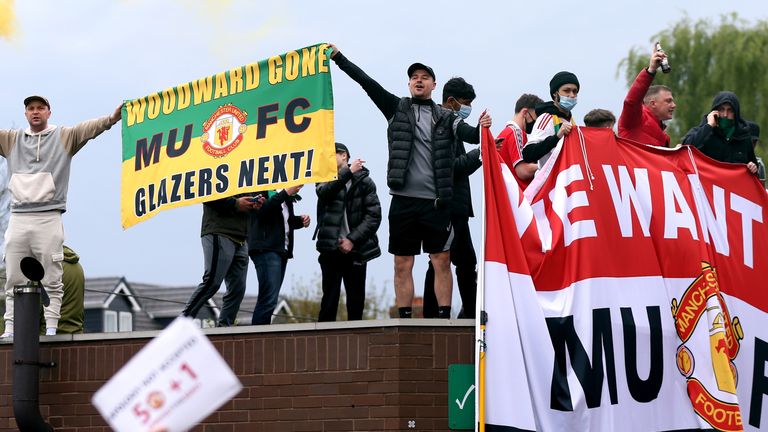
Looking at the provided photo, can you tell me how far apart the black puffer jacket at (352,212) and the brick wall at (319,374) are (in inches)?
38.4

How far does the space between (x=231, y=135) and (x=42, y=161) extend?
4.76 ft

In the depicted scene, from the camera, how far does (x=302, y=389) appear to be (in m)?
10.7

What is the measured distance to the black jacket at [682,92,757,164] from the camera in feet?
38.1

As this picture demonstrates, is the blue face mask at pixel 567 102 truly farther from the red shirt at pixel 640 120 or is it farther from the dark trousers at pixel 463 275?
the dark trousers at pixel 463 275

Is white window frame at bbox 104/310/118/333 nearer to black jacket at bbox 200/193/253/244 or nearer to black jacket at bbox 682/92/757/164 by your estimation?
black jacket at bbox 200/193/253/244

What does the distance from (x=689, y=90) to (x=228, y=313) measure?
22.6 meters

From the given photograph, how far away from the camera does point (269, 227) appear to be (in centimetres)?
1188

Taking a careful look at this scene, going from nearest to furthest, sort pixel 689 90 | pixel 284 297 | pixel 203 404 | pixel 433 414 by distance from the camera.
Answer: pixel 203 404, pixel 433 414, pixel 689 90, pixel 284 297

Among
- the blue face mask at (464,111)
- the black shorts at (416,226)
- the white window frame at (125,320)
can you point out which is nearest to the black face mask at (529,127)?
the blue face mask at (464,111)

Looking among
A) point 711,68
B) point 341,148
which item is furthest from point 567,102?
point 711,68

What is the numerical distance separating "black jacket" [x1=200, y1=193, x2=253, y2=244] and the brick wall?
79 centimetres

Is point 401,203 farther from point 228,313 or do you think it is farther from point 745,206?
point 745,206

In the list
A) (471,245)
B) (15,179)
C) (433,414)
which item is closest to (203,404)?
(433,414)

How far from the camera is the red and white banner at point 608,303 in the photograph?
387 inches
